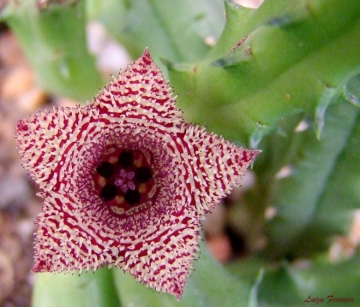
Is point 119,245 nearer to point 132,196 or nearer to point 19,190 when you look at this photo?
point 132,196

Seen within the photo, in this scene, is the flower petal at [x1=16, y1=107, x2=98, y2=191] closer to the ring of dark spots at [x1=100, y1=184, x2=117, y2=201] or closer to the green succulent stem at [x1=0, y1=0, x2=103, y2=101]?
the ring of dark spots at [x1=100, y1=184, x2=117, y2=201]

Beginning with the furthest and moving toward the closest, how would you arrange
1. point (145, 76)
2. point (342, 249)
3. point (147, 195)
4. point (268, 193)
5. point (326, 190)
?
point (342, 249)
point (268, 193)
point (326, 190)
point (147, 195)
point (145, 76)

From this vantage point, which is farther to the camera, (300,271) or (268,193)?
(268,193)

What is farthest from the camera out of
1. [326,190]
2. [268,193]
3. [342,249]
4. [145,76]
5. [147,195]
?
[342,249]

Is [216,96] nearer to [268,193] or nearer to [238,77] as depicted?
[238,77]

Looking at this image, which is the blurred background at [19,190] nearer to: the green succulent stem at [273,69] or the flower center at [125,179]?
the flower center at [125,179]

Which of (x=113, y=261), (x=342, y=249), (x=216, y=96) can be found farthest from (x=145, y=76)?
(x=342, y=249)

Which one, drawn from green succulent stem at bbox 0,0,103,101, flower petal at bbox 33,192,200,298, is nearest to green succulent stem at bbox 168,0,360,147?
flower petal at bbox 33,192,200,298
